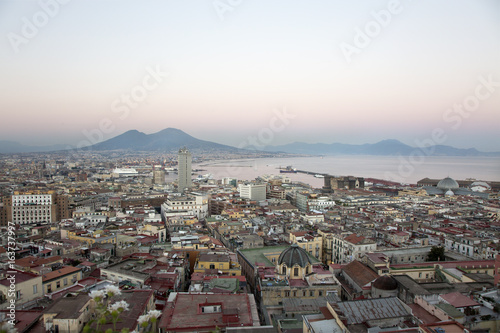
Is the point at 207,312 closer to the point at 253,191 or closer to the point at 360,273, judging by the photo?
the point at 360,273

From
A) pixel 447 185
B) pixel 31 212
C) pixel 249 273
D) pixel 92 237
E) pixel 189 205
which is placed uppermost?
pixel 92 237

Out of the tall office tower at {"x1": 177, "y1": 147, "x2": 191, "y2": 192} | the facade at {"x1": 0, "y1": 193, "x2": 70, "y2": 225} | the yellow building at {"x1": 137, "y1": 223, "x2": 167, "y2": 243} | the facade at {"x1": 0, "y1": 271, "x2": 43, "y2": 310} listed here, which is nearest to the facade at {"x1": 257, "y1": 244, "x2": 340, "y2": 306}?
the facade at {"x1": 0, "y1": 271, "x2": 43, "y2": 310}

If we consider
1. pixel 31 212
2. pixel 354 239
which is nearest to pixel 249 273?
pixel 354 239

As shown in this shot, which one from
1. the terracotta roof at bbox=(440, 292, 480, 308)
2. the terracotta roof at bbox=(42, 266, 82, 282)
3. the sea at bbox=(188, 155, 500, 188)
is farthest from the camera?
the sea at bbox=(188, 155, 500, 188)

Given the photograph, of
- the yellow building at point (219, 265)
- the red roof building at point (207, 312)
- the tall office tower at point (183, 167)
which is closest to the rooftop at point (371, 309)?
the red roof building at point (207, 312)

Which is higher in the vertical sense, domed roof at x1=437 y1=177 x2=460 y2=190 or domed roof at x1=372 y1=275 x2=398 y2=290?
domed roof at x1=372 y1=275 x2=398 y2=290

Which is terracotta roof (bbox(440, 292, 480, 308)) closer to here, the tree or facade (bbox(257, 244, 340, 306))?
facade (bbox(257, 244, 340, 306))

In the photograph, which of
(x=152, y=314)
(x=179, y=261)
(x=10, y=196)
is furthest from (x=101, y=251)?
(x=10, y=196)
